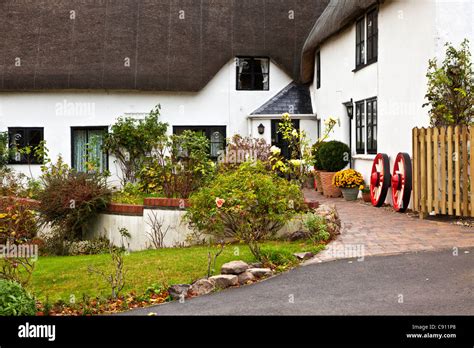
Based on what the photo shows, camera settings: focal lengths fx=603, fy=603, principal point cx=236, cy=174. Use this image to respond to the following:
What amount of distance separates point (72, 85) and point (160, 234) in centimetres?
1101

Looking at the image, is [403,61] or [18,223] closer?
[18,223]

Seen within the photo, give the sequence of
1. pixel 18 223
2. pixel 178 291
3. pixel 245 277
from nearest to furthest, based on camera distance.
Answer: pixel 178 291, pixel 245 277, pixel 18 223

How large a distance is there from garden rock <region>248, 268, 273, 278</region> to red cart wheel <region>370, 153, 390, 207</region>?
653 cm

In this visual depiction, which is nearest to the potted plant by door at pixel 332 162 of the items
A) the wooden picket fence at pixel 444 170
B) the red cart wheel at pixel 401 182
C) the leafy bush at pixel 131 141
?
the red cart wheel at pixel 401 182

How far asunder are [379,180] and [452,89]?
3.05 meters

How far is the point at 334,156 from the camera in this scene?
17.1 meters

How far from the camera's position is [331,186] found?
17.0 m

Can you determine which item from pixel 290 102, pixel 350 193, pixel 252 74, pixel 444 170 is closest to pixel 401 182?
pixel 444 170

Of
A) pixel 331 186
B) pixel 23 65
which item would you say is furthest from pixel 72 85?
pixel 331 186

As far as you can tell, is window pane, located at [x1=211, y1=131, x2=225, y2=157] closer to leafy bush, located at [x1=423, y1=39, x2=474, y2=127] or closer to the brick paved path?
the brick paved path

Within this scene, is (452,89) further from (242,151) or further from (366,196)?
(242,151)

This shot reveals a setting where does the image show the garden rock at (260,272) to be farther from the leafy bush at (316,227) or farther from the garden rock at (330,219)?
the garden rock at (330,219)

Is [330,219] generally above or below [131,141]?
below
